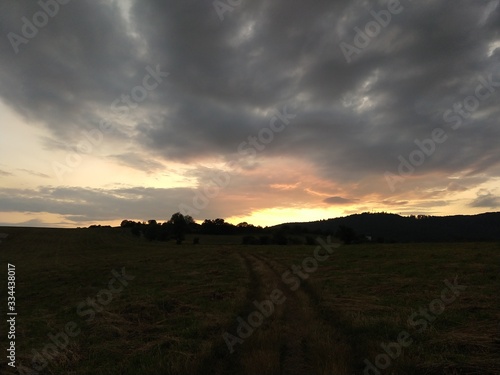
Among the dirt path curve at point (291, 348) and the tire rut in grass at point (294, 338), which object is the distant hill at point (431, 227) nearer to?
the tire rut in grass at point (294, 338)

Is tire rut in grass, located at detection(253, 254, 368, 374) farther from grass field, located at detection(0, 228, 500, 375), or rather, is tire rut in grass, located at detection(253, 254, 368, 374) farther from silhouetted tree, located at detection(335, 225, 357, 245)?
silhouetted tree, located at detection(335, 225, 357, 245)

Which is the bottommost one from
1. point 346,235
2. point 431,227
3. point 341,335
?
point 341,335

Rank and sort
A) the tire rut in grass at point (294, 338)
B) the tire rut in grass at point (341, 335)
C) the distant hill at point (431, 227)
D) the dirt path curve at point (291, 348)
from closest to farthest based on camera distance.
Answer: the dirt path curve at point (291, 348)
the tire rut in grass at point (294, 338)
the tire rut in grass at point (341, 335)
the distant hill at point (431, 227)

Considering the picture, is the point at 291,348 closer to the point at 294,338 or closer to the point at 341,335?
the point at 294,338

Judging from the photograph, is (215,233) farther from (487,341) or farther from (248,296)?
(487,341)

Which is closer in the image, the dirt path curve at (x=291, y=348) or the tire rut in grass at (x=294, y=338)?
the dirt path curve at (x=291, y=348)

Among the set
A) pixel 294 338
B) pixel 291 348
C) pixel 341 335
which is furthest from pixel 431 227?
pixel 291 348

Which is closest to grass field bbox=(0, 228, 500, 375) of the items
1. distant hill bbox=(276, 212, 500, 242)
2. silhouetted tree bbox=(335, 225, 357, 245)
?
silhouetted tree bbox=(335, 225, 357, 245)

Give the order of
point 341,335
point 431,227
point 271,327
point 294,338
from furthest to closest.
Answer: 1. point 431,227
2. point 271,327
3. point 341,335
4. point 294,338

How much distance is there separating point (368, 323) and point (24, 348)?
1244 centimetres

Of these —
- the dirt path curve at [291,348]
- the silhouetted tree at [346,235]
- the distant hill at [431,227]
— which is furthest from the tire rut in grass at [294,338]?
the distant hill at [431,227]

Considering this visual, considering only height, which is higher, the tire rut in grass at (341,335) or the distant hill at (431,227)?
the distant hill at (431,227)

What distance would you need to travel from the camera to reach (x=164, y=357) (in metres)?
9.05

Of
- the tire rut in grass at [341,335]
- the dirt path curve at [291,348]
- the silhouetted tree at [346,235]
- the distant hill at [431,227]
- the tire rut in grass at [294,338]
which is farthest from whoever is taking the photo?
the distant hill at [431,227]
